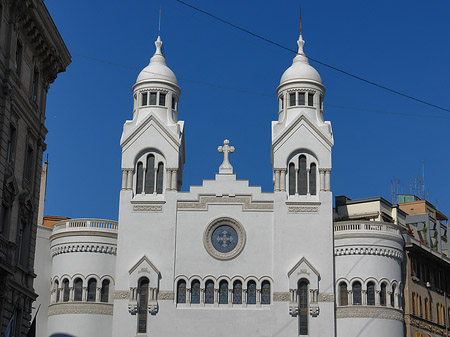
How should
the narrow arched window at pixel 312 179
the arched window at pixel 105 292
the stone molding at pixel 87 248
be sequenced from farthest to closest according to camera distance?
the narrow arched window at pixel 312 179 < the stone molding at pixel 87 248 < the arched window at pixel 105 292

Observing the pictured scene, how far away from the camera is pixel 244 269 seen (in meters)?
53.4

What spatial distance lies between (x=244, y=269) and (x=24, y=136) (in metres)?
24.9

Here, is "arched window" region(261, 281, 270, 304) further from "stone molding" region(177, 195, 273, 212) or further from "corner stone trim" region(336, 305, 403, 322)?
"stone molding" region(177, 195, 273, 212)

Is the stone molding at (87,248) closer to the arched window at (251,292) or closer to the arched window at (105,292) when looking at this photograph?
the arched window at (105,292)

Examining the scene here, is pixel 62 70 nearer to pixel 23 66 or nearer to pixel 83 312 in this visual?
→ pixel 23 66

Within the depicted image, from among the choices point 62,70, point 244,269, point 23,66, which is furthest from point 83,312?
point 23,66

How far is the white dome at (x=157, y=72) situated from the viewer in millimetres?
57625

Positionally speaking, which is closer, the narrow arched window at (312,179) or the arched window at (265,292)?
the arched window at (265,292)

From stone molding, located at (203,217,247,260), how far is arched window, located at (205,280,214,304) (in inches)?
67.7

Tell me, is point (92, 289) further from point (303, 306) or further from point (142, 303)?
point (303, 306)

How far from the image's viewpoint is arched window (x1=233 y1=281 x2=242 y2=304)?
5312cm

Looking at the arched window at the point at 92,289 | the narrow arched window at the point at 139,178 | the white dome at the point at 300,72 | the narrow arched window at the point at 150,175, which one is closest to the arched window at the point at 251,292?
the narrow arched window at the point at 150,175

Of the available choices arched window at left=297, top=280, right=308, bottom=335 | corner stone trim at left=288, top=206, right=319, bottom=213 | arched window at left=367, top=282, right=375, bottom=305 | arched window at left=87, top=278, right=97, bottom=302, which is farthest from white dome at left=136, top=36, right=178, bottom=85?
arched window at left=367, top=282, right=375, bottom=305

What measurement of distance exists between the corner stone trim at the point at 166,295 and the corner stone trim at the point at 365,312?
10550mm
